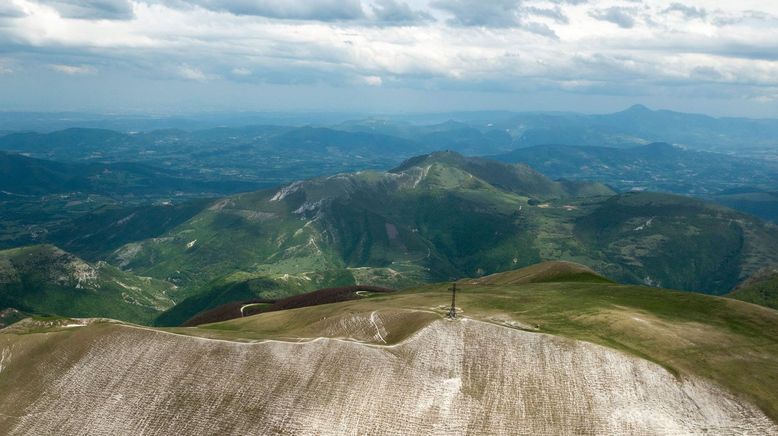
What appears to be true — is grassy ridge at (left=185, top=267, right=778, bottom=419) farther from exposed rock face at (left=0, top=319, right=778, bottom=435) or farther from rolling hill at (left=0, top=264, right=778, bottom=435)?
exposed rock face at (left=0, top=319, right=778, bottom=435)

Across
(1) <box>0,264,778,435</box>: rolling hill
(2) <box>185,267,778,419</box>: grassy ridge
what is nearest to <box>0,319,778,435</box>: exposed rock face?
(1) <box>0,264,778,435</box>: rolling hill

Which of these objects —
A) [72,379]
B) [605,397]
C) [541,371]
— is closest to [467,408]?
[541,371]

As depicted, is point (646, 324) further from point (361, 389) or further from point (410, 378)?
point (361, 389)

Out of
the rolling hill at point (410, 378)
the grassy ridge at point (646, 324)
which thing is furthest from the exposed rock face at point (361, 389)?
the grassy ridge at point (646, 324)

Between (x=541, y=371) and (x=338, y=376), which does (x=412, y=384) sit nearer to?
(x=338, y=376)

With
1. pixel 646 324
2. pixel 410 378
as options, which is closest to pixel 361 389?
pixel 410 378

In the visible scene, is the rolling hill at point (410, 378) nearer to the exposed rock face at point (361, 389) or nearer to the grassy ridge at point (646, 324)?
the exposed rock face at point (361, 389)
